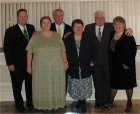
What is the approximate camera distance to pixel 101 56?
4934 millimetres

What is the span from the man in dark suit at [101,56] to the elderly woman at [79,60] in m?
0.19

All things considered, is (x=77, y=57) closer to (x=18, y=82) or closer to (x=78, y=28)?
(x=78, y=28)

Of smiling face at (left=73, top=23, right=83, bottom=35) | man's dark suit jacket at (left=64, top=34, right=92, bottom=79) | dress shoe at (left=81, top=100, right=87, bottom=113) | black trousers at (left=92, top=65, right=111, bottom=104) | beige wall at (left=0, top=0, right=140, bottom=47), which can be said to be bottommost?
dress shoe at (left=81, top=100, right=87, bottom=113)

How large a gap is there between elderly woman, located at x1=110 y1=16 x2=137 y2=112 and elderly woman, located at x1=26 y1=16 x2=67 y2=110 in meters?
0.76

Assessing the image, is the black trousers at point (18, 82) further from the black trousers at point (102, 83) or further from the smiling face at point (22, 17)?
the black trousers at point (102, 83)

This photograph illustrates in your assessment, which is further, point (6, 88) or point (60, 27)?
point (6, 88)

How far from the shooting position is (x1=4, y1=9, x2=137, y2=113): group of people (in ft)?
15.0

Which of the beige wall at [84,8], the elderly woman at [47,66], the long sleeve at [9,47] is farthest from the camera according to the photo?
the beige wall at [84,8]

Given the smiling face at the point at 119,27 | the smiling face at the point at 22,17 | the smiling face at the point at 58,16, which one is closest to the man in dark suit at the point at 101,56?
the smiling face at the point at 119,27

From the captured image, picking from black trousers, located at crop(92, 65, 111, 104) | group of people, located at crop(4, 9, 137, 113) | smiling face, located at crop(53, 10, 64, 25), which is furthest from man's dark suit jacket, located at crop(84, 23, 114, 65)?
smiling face, located at crop(53, 10, 64, 25)

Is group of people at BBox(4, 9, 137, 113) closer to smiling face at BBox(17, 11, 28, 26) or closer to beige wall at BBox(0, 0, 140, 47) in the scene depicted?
smiling face at BBox(17, 11, 28, 26)

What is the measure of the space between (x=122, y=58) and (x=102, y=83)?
0.63 metres

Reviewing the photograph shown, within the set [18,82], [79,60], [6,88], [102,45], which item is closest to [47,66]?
[79,60]

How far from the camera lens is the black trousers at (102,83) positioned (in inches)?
196
